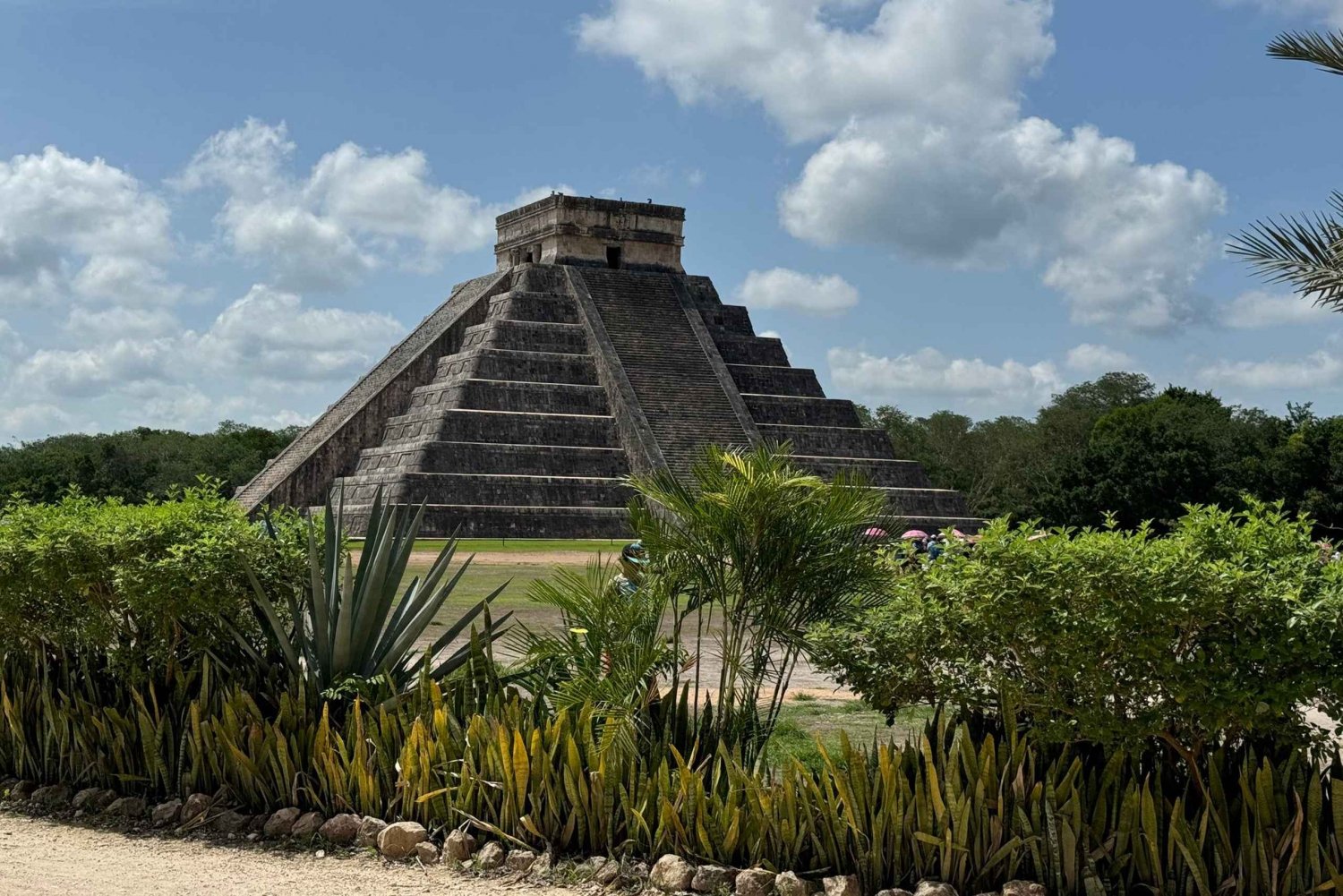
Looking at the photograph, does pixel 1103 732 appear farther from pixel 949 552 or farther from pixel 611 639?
pixel 611 639

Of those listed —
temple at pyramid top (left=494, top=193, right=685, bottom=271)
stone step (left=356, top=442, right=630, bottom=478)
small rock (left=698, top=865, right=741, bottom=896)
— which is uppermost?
temple at pyramid top (left=494, top=193, right=685, bottom=271)

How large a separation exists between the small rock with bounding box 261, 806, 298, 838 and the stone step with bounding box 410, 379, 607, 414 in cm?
2345

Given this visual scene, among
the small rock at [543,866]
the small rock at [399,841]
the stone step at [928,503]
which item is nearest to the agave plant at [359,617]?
the small rock at [399,841]

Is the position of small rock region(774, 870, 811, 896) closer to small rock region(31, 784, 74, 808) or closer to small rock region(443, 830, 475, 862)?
small rock region(443, 830, 475, 862)

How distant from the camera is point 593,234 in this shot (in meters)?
34.4

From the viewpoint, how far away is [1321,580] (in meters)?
4.51

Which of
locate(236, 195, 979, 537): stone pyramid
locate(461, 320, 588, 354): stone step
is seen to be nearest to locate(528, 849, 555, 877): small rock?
locate(236, 195, 979, 537): stone pyramid

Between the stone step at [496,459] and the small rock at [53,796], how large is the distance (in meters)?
20.7

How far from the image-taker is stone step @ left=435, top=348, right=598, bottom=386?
3008 cm

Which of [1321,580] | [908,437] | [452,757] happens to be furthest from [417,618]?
[908,437]

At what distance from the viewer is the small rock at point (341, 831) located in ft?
17.7

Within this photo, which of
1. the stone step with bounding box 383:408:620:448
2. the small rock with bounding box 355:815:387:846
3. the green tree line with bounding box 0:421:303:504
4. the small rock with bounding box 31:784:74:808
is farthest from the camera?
the green tree line with bounding box 0:421:303:504

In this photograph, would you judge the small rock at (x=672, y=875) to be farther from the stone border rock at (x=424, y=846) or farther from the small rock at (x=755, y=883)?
the small rock at (x=755, y=883)

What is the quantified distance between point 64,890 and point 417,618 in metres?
1.87
